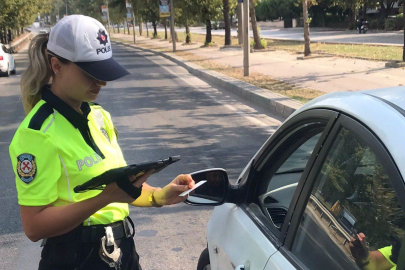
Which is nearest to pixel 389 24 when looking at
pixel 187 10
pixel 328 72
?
pixel 187 10

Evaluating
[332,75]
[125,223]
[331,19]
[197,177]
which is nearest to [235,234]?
[197,177]

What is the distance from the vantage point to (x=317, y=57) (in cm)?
2147

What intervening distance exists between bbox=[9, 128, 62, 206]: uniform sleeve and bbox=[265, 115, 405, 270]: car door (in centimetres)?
82

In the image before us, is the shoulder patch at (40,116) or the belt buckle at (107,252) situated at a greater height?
the shoulder patch at (40,116)

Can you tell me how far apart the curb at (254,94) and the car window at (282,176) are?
7.18 meters

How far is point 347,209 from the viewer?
1.74 meters

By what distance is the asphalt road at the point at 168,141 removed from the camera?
15.3ft

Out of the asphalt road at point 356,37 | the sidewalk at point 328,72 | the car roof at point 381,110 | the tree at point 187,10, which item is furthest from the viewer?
the tree at point 187,10

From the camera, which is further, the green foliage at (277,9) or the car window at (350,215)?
the green foliage at (277,9)

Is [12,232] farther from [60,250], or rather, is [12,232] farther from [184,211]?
[60,250]

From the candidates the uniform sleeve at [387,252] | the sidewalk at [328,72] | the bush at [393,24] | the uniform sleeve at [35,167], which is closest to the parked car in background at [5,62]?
the sidewalk at [328,72]

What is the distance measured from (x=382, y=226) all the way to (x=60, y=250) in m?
1.14

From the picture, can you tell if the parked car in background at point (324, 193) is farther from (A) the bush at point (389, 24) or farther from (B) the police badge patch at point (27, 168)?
(A) the bush at point (389, 24)

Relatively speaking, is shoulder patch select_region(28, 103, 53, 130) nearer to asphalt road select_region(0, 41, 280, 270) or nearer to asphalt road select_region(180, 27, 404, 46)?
asphalt road select_region(0, 41, 280, 270)
